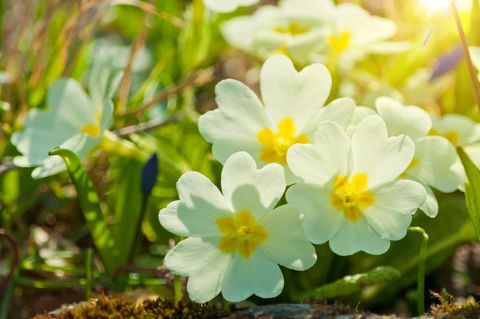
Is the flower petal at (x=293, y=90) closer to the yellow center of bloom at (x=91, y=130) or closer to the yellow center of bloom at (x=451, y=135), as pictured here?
the yellow center of bloom at (x=451, y=135)

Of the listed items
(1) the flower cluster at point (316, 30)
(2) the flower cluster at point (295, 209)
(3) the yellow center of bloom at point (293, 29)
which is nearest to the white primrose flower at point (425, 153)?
(2) the flower cluster at point (295, 209)

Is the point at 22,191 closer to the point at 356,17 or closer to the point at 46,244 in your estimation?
the point at 46,244

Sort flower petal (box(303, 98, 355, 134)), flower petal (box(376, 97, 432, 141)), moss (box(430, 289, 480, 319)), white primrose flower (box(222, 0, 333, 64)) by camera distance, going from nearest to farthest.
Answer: moss (box(430, 289, 480, 319)), flower petal (box(303, 98, 355, 134)), flower petal (box(376, 97, 432, 141)), white primrose flower (box(222, 0, 333, 64))

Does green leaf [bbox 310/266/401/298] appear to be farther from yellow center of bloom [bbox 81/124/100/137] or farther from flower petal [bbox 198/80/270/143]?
yellow center of bloom [bbox 81/124/100/137]

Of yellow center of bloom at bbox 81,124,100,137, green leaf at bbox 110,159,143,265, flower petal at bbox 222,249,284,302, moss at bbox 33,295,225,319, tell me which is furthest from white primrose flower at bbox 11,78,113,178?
flower petal at bbox 222,249,284,302

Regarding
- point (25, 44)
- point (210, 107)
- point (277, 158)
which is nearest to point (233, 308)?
point (277, 158)
